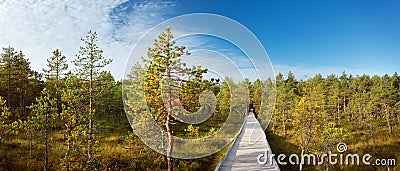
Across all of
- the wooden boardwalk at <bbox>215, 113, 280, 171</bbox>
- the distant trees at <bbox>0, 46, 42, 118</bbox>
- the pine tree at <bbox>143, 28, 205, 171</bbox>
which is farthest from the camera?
the distant trees at <bbox>0, 46, 42, 118</bbox>

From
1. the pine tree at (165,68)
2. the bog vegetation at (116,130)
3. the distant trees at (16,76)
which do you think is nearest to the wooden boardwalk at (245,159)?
the bog vegetation at (116,130)

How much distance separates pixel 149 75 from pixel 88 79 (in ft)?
18.1

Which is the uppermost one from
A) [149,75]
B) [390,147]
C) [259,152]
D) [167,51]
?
[167,51]

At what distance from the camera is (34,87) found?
3069 centimetres

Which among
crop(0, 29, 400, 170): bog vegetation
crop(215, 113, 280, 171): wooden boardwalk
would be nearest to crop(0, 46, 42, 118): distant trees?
crop(0, 29, 400, 170): bog vegetation

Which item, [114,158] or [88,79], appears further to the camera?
[114,158]

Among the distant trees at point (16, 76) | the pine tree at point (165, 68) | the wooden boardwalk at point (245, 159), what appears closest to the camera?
the pine tree at point (165, 68)

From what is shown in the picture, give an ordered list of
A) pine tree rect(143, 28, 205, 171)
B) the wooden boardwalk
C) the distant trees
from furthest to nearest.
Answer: the distant trees → the wooden boardwalk → pine tree rect(143, 28, 205, 171)

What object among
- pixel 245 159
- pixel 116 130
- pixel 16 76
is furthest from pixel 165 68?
pixel 16 76

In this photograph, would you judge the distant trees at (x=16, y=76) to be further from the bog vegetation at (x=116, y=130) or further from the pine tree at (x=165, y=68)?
the pine tree at (x=165, y=68)

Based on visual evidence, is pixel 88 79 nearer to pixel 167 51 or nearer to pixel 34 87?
pixel 167 51

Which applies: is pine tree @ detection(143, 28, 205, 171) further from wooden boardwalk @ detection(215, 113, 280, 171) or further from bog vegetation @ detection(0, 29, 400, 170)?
wooden boardwalk @ detection(215, 113, 280, 171)

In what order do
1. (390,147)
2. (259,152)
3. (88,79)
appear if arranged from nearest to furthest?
(88,79), (259,152), (390,147)

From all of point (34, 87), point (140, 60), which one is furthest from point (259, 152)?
point (34, 87)
